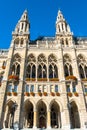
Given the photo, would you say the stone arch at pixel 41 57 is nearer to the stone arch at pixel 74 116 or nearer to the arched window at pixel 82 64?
the arched window at pixel 82 64

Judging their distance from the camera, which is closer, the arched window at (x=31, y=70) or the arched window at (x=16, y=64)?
the arched window at (x=31, y=70)

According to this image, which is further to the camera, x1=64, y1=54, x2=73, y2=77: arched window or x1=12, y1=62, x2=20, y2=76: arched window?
x1=64, y1=54, x2=73, y2=77: arched window

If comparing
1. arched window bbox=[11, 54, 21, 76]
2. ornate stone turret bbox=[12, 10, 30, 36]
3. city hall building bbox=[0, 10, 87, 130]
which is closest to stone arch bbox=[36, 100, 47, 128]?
city hall building bbox=[0, 10, 87, 130]

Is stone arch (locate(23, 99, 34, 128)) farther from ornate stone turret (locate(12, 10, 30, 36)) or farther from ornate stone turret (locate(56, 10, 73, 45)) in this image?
ornate stone turret (locate(12, 10, 30, 36))

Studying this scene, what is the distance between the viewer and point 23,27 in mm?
56500

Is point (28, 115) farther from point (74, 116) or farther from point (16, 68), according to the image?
point (16, 68)

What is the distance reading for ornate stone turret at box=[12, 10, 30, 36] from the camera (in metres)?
53.8

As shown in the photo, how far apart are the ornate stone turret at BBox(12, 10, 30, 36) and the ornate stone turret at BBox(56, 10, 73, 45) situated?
11365 mm

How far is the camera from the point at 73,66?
4466 cm

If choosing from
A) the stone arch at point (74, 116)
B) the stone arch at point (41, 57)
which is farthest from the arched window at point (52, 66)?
the stone arch at point (74, 116)

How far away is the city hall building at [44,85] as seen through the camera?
36.5 metres

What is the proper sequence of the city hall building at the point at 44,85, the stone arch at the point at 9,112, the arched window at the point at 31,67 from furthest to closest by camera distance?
the arched window at the point at 31,67, the stone arch at the point at 9,112, the city hall building at the point at 44,85

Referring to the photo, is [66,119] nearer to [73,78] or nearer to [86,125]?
[86,125]

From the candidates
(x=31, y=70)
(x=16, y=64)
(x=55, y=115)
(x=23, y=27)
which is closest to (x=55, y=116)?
(x=55, y=115)
